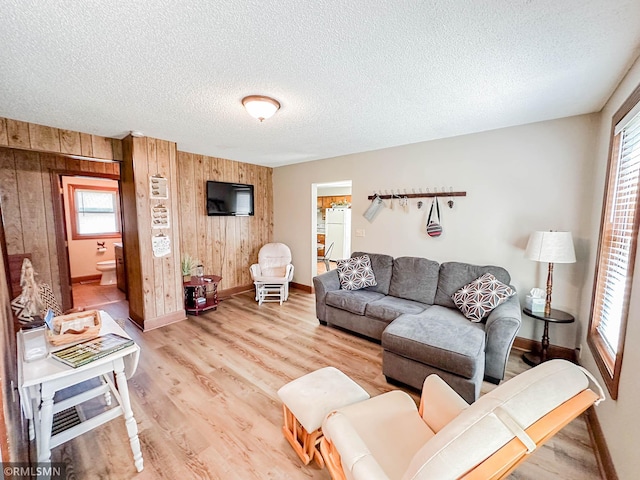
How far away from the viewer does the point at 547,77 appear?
184 centimetres

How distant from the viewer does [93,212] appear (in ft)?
18.6

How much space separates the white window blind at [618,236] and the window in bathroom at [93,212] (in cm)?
786

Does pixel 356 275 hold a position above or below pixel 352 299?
above

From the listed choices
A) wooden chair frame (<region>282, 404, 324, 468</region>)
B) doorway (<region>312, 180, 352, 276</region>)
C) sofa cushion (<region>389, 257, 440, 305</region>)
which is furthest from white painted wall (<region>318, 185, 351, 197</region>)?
wooden chair frame (<region>282, 404, 324, 468</region>)

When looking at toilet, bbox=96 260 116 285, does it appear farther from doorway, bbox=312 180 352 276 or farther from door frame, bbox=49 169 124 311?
doorway, bbox=312 180 352 276

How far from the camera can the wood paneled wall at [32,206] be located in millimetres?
3277

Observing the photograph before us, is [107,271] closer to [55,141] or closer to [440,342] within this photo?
[55,141]

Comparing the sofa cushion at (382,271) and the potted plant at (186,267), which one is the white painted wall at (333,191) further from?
the potted plant at (186,267)

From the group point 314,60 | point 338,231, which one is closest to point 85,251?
point 338,231

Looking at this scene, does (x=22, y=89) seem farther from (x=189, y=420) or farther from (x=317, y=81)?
(x=189, y=420)

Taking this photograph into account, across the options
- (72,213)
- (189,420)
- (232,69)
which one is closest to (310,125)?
(232,69)

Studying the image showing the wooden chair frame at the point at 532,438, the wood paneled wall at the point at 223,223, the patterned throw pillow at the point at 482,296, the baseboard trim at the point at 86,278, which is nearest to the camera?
the wooden chair frame at the point at 532,438

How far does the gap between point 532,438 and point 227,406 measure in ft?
6.61

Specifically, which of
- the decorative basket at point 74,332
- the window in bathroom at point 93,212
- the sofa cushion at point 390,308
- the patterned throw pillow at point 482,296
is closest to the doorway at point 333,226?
the sofa cushion at point 390,308
